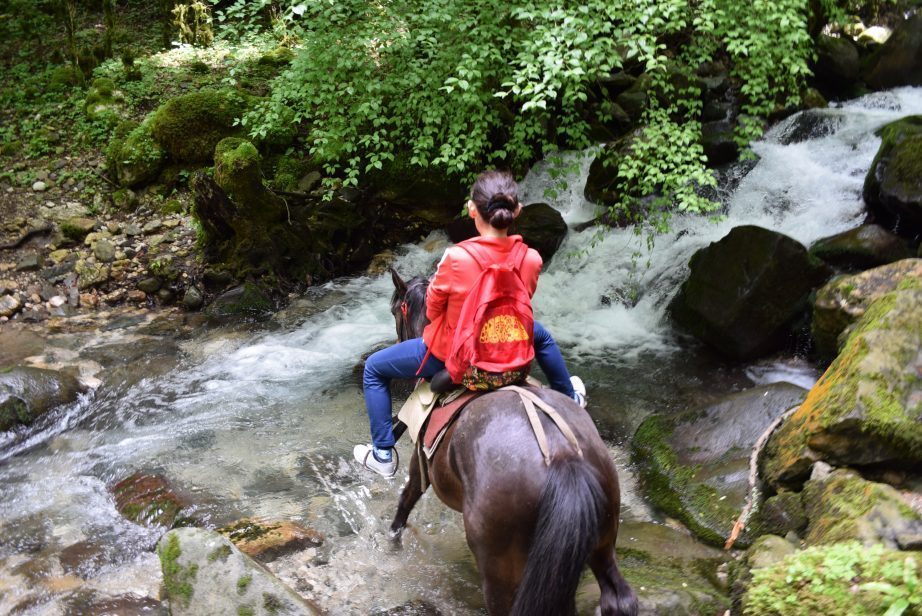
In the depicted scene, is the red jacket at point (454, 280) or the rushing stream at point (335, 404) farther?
the rushing stream at point (335, 404)

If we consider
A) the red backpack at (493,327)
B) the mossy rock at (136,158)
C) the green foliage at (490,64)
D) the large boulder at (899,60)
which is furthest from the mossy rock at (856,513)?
the large boulder at (899,60)

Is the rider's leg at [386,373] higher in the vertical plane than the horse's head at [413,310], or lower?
lower

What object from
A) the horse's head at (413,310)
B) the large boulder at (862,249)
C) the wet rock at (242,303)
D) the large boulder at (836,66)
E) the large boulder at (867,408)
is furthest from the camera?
the large boulder at (836,66)

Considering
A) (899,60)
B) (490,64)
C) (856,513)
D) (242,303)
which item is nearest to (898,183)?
(490,64)

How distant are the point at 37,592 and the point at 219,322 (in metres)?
4.91

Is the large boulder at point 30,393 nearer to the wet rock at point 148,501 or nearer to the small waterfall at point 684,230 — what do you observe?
the wet rock at point 148,501

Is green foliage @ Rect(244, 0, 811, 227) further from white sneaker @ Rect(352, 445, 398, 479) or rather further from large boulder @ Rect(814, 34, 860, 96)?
large boulder @ Rect(814, 34, 860, 96)

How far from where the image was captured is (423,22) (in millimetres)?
6785

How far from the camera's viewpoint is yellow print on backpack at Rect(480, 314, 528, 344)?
327 centimetres

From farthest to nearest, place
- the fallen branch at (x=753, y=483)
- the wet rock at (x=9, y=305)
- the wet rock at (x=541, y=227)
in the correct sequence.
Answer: the wet rock at (x=541, y=227)
the wet rock at (x=9, y=305)
the fallen branch at (x=753, y=483)

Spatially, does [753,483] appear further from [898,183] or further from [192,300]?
[192,300]

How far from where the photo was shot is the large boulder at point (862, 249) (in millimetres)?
7016

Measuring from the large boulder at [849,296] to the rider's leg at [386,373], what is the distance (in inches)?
136

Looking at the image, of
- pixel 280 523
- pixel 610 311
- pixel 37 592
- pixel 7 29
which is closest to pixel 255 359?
pixel 280 523
